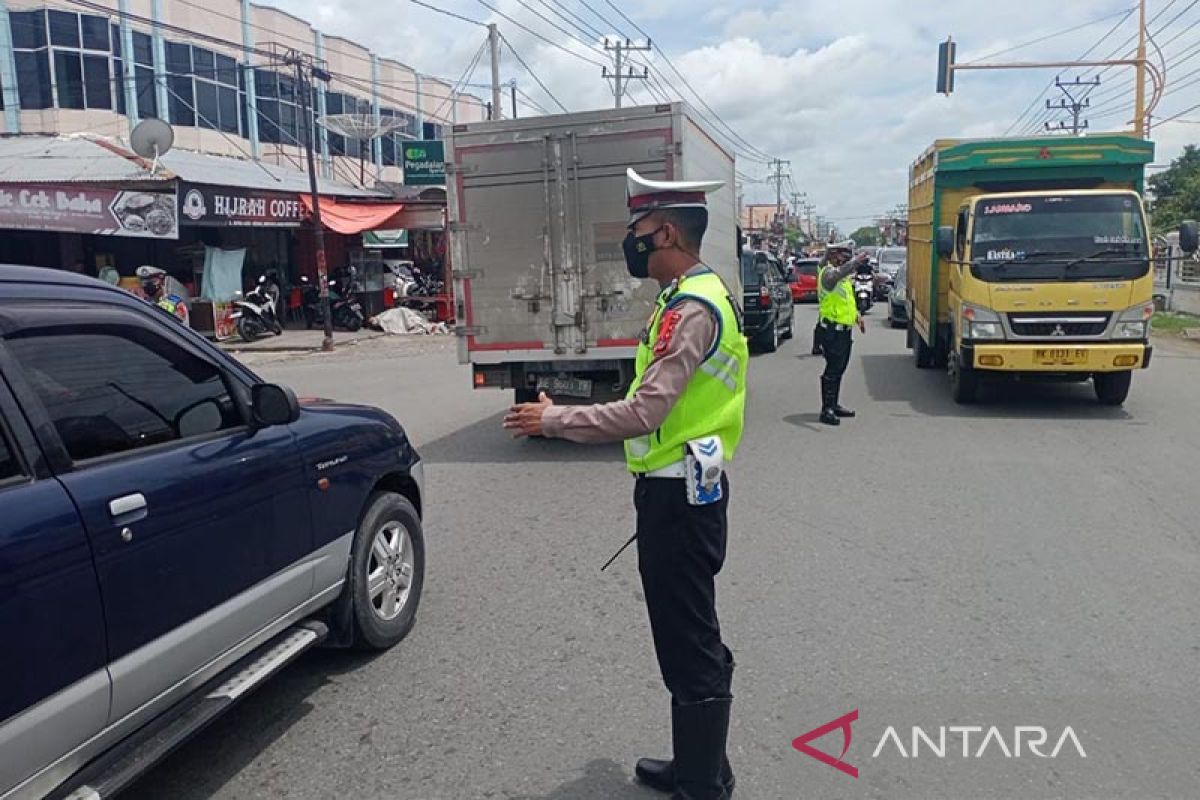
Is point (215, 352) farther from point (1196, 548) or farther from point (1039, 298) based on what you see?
point (1039, 298)

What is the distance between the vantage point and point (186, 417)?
3.39 m

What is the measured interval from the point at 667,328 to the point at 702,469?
0.43 meters

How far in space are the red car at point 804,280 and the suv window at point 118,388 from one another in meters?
28.9

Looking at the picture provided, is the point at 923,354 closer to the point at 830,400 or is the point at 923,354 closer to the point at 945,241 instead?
the point at 945,241

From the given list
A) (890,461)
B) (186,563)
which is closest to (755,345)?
(890,461)

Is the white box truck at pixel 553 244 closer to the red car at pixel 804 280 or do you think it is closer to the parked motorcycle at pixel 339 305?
the parked motorcycle at pixel 339 305

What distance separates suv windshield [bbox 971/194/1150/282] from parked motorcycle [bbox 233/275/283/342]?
16.0 m

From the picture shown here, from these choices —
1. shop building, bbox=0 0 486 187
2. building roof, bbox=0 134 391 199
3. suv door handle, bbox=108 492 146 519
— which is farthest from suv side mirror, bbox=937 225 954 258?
shop building, bbox=0 0 486 187

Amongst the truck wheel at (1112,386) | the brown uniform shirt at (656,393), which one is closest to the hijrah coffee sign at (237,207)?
the truck wheel at (1112,386)

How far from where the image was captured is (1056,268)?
396 inches

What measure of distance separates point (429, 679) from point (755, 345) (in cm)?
1428

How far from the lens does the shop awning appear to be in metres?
21.9

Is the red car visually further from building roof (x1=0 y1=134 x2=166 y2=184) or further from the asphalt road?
the asphalt road

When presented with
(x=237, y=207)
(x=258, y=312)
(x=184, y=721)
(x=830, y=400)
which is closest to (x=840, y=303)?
(x=830, y=400)
